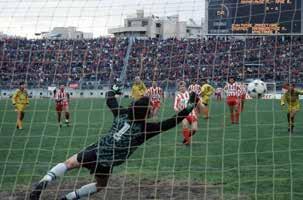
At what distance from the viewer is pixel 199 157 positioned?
1259 cm

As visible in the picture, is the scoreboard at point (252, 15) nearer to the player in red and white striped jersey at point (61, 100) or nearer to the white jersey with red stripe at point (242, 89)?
the white jersey with red stripe at point (242, 89)

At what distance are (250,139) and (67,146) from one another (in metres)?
4.63

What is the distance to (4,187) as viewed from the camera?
31.4 feet

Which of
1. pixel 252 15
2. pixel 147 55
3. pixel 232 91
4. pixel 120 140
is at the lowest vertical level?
pixel 120 140

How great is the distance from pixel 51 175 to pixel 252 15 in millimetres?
12759

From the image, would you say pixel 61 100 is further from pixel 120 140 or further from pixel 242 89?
pixel 120 140

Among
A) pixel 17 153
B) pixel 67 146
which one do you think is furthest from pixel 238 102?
pixel 17 153

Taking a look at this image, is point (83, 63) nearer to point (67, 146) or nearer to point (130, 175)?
point (67, 146)

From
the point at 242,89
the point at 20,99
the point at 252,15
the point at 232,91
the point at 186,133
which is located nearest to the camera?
the point at 186,133

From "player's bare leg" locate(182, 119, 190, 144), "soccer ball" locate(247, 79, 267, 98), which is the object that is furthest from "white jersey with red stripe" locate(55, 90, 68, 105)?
"player's bare leg" locate(182, 119, 190, 144)

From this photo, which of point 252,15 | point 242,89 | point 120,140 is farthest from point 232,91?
point 120,140

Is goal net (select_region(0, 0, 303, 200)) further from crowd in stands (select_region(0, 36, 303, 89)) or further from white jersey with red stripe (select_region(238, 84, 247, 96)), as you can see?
white jersey with red stripe (select_region(238, 84, 247, 96))

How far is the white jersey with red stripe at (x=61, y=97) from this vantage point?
2226 cm

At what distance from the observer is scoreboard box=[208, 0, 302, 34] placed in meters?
15.1
